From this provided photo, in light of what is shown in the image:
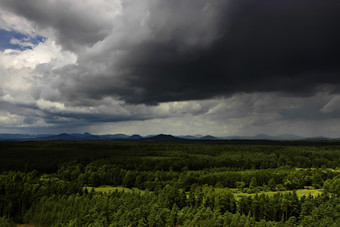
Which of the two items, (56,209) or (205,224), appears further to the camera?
(56,209)

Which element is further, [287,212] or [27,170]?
[27,170]

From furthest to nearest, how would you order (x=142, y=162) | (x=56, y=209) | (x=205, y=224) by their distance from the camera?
(x=142, y=162)
(x=56, y=209)
(x=205, y=224)

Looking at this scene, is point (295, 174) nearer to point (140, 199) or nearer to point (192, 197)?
point (192, 197)

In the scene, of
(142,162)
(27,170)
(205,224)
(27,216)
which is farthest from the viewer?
(142,162)

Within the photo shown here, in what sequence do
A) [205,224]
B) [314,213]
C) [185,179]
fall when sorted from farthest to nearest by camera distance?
[185,179] → [314,213] → [205,224]

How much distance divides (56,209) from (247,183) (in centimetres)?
10718

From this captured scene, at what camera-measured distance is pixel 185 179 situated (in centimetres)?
13512

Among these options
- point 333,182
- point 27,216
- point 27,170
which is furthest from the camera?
point 27,170

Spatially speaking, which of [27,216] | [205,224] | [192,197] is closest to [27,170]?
[27,216]

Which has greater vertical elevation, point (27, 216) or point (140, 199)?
point (140, 199)

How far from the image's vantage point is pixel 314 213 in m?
75.7

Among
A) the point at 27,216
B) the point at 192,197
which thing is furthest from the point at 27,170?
the point at 192,197

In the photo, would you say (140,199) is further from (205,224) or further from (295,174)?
(295,174)

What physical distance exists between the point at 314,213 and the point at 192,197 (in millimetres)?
45696
